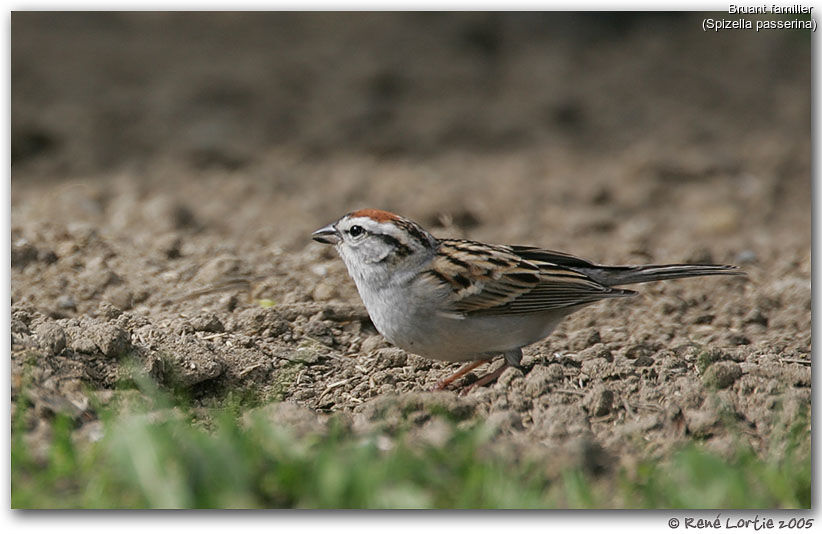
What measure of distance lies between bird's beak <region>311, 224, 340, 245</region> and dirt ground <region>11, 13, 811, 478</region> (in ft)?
1.67

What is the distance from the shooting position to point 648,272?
219 inches

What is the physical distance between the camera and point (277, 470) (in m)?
3.96

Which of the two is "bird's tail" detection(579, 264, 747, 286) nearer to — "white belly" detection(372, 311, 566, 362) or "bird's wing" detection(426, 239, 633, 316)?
"bird's wing" detection(426, 239, 633, 316)

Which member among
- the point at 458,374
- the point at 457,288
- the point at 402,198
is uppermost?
the point at 402,198

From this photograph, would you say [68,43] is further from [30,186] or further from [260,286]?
[260,286]

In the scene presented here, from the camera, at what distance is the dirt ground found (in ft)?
16.3

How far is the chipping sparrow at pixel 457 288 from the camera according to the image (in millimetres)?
5215

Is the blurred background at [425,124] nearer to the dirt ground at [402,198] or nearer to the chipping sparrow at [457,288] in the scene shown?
the dirt ground at [402,198]

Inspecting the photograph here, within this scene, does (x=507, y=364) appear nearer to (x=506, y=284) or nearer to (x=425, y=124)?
(x=506, y=284)

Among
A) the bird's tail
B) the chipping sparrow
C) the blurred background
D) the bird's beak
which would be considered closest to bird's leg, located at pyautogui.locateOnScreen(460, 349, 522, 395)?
the chipping sparrow

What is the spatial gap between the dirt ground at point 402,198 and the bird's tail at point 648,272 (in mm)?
367

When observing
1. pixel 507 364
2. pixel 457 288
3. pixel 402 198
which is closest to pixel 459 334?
pixel 457 288

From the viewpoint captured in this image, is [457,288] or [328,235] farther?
[328,235]

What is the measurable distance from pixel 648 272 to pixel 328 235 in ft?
5.52
